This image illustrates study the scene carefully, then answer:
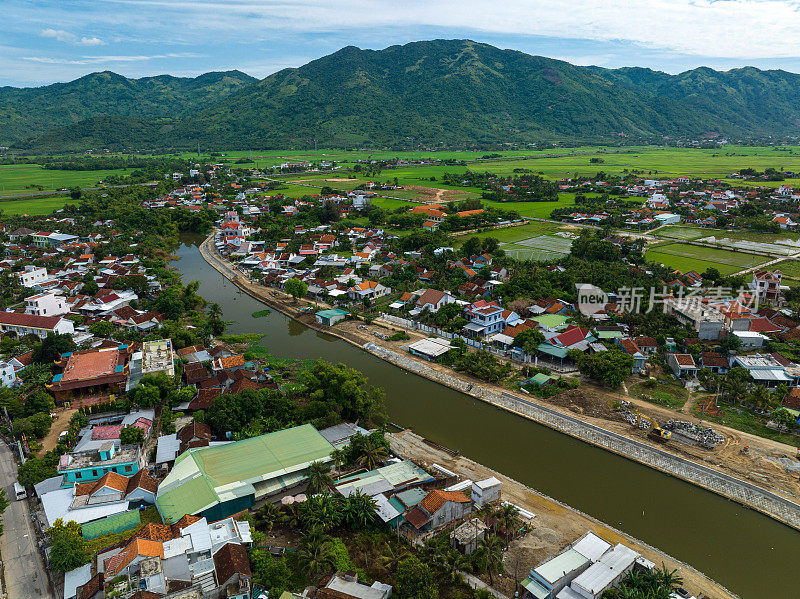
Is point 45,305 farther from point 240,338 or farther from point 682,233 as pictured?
point 682,233

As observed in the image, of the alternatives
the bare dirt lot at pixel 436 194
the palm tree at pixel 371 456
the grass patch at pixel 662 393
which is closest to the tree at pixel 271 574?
the palm tree at pixel 371 456

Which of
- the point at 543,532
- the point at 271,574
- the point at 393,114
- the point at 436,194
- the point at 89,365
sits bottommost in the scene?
the point at 543,532

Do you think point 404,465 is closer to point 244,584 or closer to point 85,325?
point 244,584

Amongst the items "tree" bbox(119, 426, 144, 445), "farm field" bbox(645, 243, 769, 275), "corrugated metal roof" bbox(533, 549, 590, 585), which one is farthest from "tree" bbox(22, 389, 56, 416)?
"farm field" bbox(645, 243, 769, 275)

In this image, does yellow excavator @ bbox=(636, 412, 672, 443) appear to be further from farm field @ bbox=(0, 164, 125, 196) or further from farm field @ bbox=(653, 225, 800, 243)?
farm field @ bbox=(0, 164, 125, 196)

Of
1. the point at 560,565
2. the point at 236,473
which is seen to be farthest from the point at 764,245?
the point at 236,473
